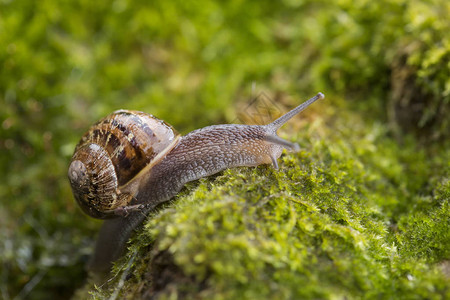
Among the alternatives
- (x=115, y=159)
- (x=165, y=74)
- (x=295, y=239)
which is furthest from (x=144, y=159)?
(x=165, y=74)

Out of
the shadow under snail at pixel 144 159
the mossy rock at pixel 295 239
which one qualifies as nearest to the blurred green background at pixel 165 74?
the mossy rock at pixel 295 239

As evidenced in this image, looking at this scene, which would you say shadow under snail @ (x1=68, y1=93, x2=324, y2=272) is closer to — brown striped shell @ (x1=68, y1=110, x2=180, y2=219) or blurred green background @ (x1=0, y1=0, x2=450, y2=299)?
brown striped shell @ (x1=68, y1=110, x2=180, y2=219)

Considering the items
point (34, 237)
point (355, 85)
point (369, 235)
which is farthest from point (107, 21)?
point (369, 235)

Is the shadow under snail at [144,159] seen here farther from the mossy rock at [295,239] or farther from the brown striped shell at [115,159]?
the mossy rock at [295,239]

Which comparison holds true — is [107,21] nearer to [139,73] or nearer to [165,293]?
[139,73]

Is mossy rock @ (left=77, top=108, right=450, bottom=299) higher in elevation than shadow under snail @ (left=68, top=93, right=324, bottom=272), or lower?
lower

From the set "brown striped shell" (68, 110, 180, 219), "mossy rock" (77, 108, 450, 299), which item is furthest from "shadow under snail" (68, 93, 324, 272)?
"mossy rock" (77, 108, 450, 299)
